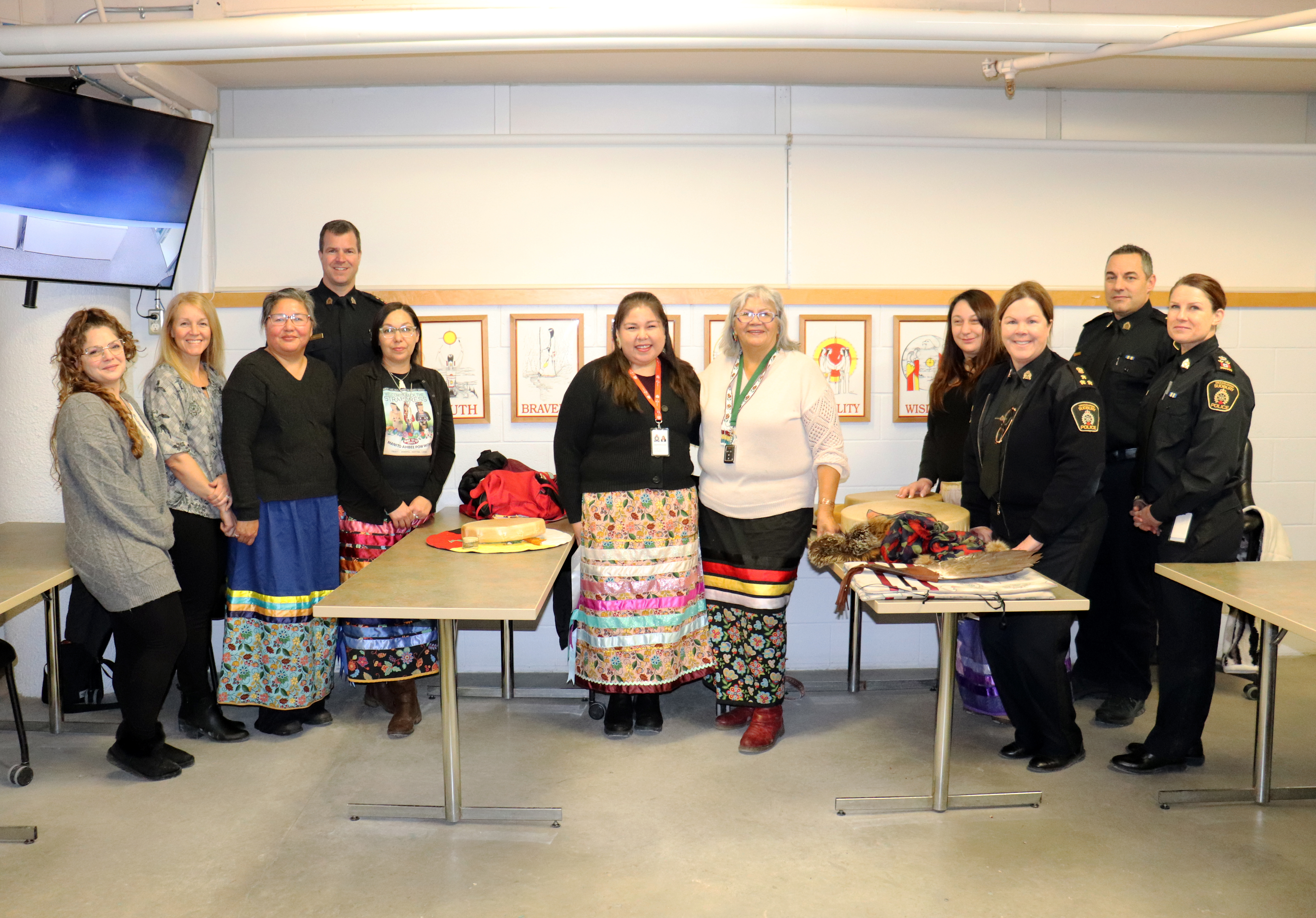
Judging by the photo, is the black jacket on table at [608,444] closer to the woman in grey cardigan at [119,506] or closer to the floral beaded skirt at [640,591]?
the floral beaded skirt at [640,591]

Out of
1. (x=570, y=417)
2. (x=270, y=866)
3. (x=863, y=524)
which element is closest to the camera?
(x=270, y=866)

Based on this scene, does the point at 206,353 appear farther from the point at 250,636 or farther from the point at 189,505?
the point at 250,636

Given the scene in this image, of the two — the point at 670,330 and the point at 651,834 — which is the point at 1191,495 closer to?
→ the point at 651,834

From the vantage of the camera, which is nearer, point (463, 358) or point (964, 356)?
point (964, 356)

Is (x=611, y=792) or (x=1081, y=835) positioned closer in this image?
(x=1081, y=835)

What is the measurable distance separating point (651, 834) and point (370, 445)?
1743 millimetres

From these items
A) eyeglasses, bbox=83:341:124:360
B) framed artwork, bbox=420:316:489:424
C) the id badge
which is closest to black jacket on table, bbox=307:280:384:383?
framed artwork, bbox=420:316:489:424

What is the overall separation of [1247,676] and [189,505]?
14.7 ft

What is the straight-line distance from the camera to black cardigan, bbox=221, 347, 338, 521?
3654 mm

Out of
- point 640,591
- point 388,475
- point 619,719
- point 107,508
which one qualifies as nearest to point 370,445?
point 388,475

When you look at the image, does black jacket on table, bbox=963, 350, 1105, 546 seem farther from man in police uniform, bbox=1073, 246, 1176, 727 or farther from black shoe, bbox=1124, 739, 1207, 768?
black shoe, bbox=1124, 739, 1207, 768

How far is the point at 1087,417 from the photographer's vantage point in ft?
10.7

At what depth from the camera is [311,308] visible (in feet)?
12.5

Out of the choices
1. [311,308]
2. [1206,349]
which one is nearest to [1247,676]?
[1206,349]
